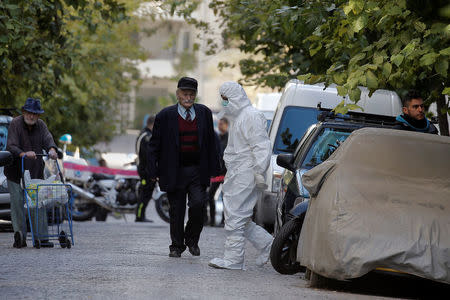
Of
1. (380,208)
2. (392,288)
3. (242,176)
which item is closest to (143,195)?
(242,176)

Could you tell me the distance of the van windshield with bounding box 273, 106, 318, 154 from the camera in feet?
55.4

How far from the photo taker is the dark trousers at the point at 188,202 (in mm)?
12555

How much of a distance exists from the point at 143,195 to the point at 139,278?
11.1m

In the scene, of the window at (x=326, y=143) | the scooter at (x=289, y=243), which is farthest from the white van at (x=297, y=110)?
the scooter at (x=289, y=243)

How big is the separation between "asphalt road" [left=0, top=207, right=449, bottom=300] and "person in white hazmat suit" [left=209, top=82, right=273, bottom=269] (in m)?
0.32

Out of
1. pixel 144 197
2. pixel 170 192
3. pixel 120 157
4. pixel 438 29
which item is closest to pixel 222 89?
pixel 170 192

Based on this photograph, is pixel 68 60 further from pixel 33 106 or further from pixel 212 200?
pixel 33 106

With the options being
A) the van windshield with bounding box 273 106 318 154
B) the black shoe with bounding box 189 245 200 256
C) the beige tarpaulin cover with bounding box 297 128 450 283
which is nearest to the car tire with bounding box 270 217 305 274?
the beige tarpaulin cover with bounding box 297 128 450 283

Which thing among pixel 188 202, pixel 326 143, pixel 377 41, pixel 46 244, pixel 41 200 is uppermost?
pixel 377 41

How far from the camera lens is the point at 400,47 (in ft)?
35.9

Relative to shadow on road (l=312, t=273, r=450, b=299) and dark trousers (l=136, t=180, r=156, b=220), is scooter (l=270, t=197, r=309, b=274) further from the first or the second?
dark trousers (l=136, t=180, r=156, b=220)

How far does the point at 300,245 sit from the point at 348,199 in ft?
2.85

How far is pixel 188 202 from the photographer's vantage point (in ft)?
41.5

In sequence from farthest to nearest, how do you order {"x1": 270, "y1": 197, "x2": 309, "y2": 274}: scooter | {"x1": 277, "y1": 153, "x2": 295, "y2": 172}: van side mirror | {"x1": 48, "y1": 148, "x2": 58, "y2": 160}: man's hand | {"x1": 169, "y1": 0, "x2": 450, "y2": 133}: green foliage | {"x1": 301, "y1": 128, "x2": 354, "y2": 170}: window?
{"x1": 48, "y1": 148, "x2": 58, "y2": 160}: man's hand → {"x1": 301, "y1": 128, "x2": 354, "y2": 170}: window → {"x1": 277, "y1": 153, "x2": 295, "y2": 172}: van side mirror → {"x1": 270, "y1": 197, "x2": 309, "y2": 274}: scooter → {"x1": 169, "y1": 0, "x2": 450, "y2": 133}: green foliage
